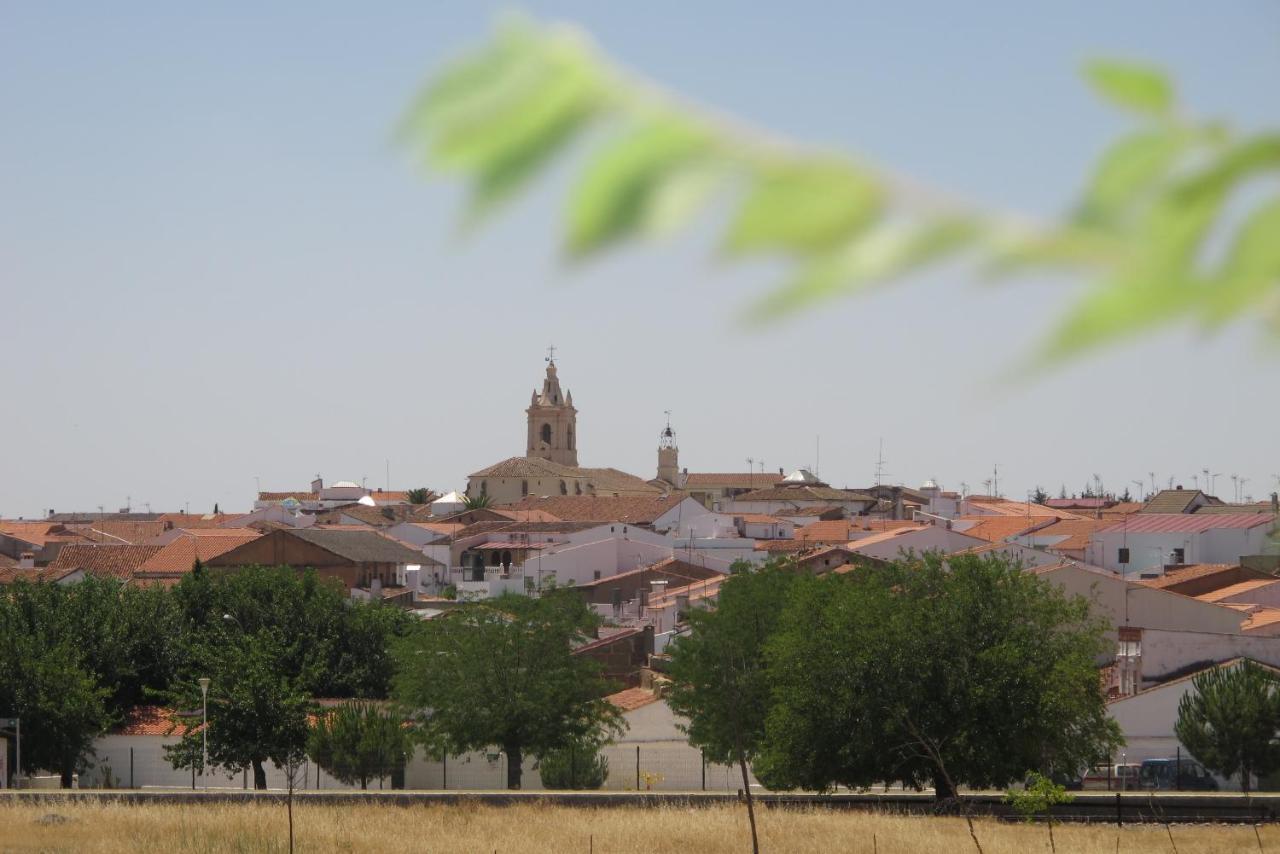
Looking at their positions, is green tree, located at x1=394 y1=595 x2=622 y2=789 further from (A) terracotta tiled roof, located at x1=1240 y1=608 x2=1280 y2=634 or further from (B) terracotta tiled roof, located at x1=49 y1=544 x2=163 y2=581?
(B) terracotta tiled roof, located at x1=49 y1=544 x2=163 y2=581

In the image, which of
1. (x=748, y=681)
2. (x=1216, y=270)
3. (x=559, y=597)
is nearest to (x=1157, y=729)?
(x=748, y=681)

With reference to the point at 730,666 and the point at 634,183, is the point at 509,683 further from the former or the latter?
the point at 634,183

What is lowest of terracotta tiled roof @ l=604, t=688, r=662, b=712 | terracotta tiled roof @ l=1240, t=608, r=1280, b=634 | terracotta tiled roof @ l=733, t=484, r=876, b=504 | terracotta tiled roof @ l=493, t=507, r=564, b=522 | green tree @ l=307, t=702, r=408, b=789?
green tree @ l=307, t=702, r=408, b=789

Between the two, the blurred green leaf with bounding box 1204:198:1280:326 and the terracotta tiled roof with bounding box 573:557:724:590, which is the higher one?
the terracotta tiled roof with bounding box 573:557:724:590

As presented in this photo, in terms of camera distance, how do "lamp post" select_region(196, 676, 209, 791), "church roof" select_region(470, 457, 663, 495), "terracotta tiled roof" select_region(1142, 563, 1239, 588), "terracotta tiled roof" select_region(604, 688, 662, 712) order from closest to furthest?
"lamp post" select_region(196, 676, 209, 791) → "terracotta tiled roof" select_region(604, 688, 662, 712) → "terracotta tiled roof" select_region(1142, 563, 1239, 588) → "church roof" select_region(470, 457, 663, 495)

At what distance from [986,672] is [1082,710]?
1.85 metres

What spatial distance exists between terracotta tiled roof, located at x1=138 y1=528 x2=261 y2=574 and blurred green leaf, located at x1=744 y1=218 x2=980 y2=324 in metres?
70.1

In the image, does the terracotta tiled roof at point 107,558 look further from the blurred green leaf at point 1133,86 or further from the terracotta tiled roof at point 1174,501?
the blurred green leaf at point 1133,86

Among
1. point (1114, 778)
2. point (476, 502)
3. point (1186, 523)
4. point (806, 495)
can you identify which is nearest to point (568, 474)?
point (476, 502)

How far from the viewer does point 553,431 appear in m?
152

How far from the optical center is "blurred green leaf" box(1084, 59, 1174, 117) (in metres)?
0.72

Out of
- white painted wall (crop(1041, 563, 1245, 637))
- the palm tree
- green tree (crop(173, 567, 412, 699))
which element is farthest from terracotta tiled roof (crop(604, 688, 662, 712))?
the palm tree

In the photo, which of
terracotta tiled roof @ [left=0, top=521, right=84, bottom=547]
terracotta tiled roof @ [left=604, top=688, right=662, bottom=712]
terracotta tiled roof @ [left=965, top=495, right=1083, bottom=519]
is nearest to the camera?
terracotta tiled roof @ [left=604, top=688, right=662, bottom=712]

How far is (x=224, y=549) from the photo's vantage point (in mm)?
71812
